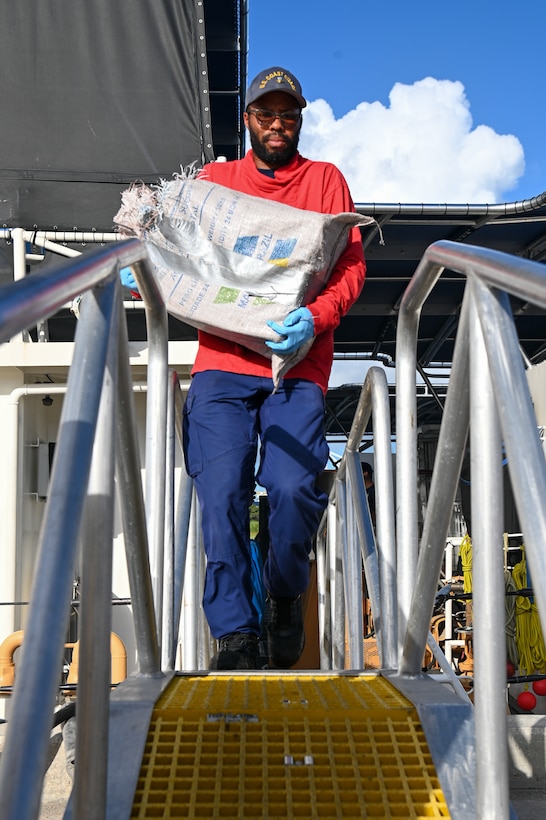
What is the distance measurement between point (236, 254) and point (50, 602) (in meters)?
1.94

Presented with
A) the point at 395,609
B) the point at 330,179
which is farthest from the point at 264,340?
the point at 395,609

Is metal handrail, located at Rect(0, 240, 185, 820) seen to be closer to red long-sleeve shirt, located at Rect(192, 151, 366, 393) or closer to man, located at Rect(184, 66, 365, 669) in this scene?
man, located at Rect(184, 66, 365, 669)

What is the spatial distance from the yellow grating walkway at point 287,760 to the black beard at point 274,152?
75.1 inches

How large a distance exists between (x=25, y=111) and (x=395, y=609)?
5.89 metres

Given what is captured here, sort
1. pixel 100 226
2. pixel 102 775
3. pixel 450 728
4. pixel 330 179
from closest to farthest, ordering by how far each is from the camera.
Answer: pixel 102 775
pixel 450 728
pixel 330 179
pixel 100 226

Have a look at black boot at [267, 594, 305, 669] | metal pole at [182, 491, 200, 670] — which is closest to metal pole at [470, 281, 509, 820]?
black boot at [267, 594, 305, 669]

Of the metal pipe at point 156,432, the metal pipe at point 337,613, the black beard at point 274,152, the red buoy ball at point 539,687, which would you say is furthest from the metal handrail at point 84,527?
the red buoy ball at point 539,687

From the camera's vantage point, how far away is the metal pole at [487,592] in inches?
62.0

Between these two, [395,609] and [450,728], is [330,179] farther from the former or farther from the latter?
[450,728]

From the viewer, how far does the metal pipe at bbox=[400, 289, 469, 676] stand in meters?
1.77

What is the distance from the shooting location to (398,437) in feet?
8.20

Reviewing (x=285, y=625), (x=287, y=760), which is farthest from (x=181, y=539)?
(x=287, y=760)

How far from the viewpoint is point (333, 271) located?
3092mm

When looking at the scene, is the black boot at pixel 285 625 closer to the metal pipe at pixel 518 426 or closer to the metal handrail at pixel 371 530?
the metal handrail at pixel 371 530
